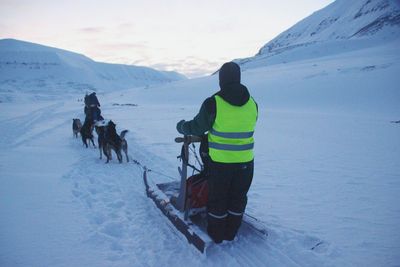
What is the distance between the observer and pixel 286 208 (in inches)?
184

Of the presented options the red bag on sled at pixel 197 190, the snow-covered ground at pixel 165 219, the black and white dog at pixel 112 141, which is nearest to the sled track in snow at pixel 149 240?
the snow-covered ground at pixel 165 219

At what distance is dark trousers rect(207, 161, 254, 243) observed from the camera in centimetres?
319

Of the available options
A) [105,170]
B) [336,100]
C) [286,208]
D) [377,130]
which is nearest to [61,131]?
[105,170]

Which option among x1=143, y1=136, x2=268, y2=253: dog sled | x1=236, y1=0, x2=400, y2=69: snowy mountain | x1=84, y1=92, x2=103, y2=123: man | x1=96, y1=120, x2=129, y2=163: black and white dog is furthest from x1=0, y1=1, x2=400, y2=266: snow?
x1=236, y1=0, x2=400, y2=69: snowy mountain

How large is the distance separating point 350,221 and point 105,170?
4.98 meters

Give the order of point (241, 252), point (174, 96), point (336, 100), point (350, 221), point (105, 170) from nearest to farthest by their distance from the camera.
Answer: point (241, 252), point (350, 221), point (105, 170), point (336, 100), point (174, 96)

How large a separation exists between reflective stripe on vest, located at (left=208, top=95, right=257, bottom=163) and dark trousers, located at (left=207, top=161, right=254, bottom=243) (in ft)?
0.32

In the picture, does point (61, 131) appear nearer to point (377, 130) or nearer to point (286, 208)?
point (286, 208)

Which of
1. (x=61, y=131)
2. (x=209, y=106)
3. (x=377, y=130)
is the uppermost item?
(x=209, y=106)

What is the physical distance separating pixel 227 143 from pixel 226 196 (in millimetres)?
615

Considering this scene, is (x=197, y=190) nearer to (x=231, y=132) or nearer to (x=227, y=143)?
(x=227, y=143)

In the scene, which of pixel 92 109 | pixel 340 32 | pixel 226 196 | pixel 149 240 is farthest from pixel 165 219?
pixel 340 32

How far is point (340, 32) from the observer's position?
85500 mm

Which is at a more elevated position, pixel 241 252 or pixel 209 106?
pixel 209 106
